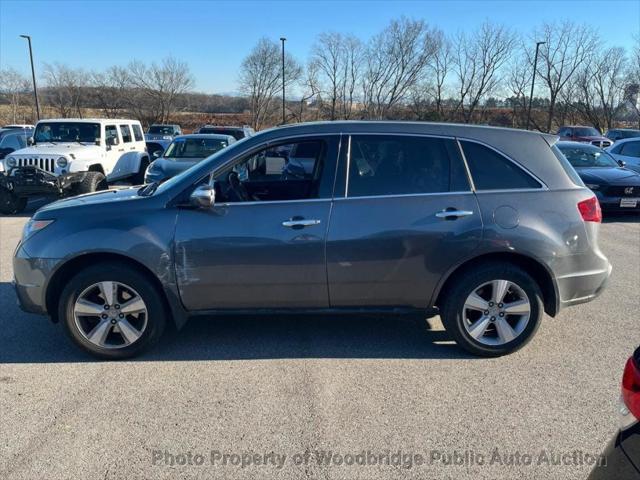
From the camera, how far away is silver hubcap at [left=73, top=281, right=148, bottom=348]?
12.0 ft

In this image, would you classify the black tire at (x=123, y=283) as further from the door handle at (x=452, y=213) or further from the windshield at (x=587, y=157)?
the windshield at (x=587, y=157)

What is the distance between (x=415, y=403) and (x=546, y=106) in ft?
145

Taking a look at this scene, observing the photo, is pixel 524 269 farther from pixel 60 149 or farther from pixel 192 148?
pixel 60 149

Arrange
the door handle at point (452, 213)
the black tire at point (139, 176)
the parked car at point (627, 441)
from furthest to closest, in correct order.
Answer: the black tire at point (139, 176), the door handle at point (452, 213), the parked car at point (627, 441)

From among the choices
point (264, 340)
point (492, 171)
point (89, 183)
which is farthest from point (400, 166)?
point (89, 183)

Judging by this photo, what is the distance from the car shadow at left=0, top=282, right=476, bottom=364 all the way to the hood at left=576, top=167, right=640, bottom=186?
7336mm

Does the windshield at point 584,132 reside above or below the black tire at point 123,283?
above

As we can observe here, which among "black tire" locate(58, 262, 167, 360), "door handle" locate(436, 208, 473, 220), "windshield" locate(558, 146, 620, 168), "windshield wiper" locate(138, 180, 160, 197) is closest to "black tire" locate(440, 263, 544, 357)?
"door handle" locate(436, 208, 473, 220)

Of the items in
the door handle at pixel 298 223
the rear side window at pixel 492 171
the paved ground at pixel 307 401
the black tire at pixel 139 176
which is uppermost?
the rear side window at pixel 492 171

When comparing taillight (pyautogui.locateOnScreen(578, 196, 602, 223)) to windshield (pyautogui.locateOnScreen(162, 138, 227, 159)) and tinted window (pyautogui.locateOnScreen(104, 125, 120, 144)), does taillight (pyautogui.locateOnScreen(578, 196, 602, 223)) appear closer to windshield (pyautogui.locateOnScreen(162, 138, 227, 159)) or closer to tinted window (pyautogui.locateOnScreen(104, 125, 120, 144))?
windshield (pyautogui.locateOnScreen(162, 138, 227, 159))

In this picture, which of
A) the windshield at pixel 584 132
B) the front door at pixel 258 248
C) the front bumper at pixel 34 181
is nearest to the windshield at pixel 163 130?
the front bumper at pixel 34 181

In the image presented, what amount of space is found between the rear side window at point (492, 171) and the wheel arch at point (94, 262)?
8.25ft

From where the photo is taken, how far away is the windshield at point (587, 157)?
10.8m

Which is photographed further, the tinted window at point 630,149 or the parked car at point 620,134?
the parked car at point 620,134
